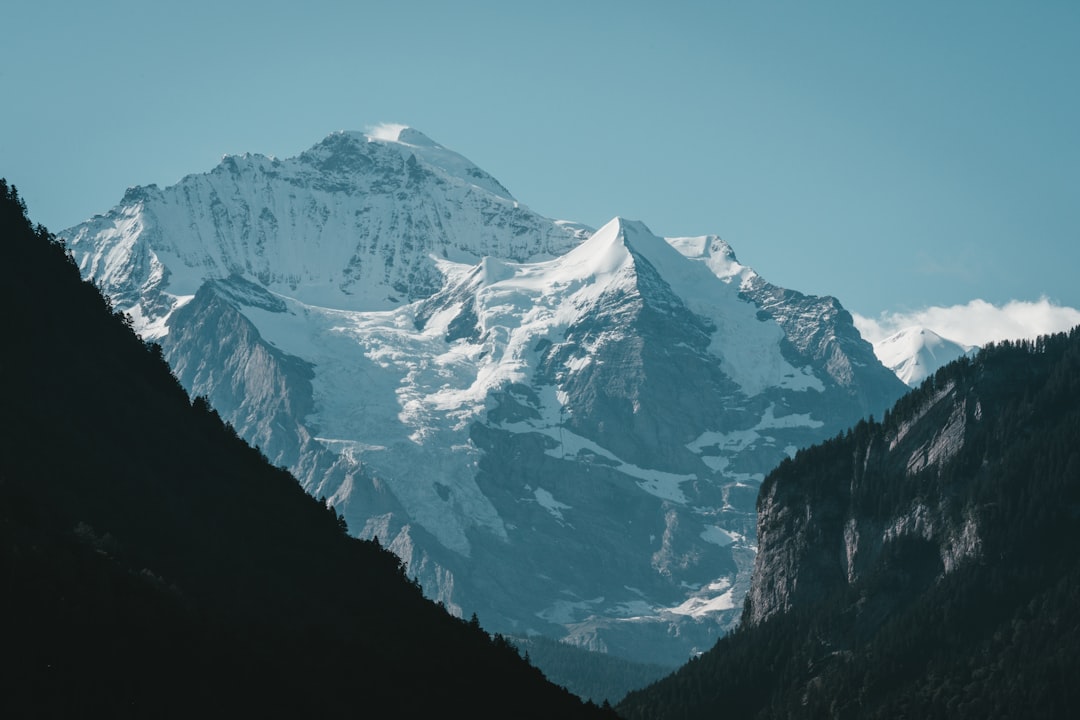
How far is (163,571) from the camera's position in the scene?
134 metres

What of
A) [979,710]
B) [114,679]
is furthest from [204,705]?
[979,710]

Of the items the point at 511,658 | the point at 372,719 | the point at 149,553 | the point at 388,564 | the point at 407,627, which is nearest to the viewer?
the point at 372,719

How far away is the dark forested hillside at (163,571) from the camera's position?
106500 millimetres

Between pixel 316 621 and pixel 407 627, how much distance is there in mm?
14201

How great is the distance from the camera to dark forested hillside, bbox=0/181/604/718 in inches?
4193

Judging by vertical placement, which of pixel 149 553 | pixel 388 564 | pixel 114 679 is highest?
pixel 388 564

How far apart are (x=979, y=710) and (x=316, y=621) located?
87029mm

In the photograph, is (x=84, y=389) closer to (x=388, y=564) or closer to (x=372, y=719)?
(x=388, y=564)

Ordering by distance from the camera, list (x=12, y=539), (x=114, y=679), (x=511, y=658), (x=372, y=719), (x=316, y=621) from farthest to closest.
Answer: (x=511, y=658) → (x=316, y=621) → (x=372, y=719) → (x=12, y=539) → (x=114, y=679)

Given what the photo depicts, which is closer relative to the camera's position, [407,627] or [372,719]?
[372,719]

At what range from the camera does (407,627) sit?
518 feet

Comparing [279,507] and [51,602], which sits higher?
[279,507]

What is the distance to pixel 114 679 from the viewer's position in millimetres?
103750

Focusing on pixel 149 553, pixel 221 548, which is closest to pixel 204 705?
pixel 149 553
